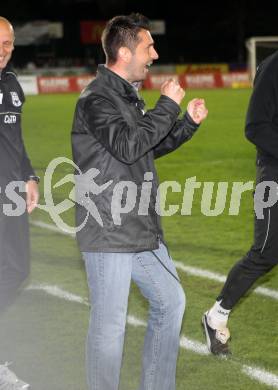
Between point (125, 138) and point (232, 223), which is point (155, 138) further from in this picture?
point (232, 223)

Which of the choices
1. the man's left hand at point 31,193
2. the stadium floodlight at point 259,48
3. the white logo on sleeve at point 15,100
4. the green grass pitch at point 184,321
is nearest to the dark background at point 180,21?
the stadium floodlight at point 259,48

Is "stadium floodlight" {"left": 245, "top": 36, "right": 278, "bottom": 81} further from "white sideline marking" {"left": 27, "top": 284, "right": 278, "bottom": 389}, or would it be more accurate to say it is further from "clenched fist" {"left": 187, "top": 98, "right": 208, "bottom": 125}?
"clenched fist" {"left": 187, "top": 98, "right": 208, "bottom": 125}

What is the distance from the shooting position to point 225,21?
6656 centimetres

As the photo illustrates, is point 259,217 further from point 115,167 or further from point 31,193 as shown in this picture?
point 115,167

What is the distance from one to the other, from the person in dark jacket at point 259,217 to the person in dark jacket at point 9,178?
128 cm

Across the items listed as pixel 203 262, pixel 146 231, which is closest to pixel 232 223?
pixel 203 262

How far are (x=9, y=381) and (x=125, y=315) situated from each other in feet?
3.48

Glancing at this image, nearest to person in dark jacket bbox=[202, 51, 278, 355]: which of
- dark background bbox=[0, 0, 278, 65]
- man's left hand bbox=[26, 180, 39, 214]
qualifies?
man's left hand bbox=[26, 180, 39, 214]

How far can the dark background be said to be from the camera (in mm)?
63375

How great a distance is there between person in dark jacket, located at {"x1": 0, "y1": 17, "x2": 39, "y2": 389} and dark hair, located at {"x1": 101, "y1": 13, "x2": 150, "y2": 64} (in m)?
1.16

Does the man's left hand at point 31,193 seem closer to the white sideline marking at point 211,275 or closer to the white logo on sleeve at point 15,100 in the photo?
the white logo on sleeve at point 15,100

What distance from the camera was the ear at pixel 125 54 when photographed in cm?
385

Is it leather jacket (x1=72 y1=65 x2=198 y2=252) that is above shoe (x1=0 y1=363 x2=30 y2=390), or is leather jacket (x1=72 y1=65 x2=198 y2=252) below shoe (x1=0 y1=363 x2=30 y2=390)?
above

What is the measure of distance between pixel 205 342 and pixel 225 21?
2477 inches
